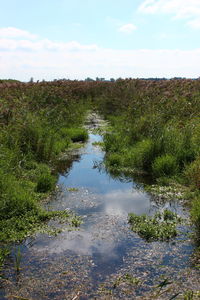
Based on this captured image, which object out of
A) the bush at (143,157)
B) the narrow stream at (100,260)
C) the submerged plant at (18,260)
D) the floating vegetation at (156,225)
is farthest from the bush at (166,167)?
the submerged plant at (18,260)

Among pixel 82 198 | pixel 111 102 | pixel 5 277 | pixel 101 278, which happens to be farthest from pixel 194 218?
pixel 111 102

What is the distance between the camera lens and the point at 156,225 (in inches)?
221

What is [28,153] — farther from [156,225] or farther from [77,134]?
[156,225]

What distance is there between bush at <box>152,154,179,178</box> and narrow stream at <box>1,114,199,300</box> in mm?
1367

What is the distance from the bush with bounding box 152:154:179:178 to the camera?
8.05 meters

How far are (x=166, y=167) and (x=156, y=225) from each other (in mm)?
2652

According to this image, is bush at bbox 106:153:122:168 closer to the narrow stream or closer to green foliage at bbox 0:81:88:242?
green foliage at bbox 0:81:88:242

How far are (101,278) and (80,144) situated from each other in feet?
25.8

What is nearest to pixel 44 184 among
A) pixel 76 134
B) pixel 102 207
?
pixel 102 207

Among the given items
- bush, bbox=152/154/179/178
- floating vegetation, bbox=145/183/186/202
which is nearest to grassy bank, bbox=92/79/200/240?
bush, bbox=152/154/179/178

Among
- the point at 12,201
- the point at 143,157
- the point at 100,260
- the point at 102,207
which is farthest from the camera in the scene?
the point at 143,157

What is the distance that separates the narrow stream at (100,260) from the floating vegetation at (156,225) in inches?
5.0

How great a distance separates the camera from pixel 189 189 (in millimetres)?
7078

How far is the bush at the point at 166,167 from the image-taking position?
805 centimetres
